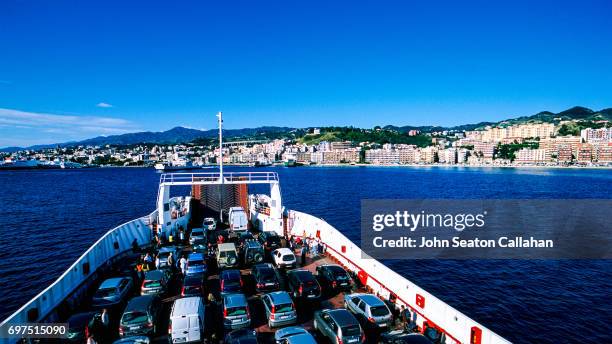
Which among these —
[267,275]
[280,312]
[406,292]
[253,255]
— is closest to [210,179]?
[253,255]

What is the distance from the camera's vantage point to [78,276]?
1557cm

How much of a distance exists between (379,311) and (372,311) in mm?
267

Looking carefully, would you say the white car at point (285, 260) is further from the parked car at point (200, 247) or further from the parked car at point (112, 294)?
the parked car at point (112, 294)

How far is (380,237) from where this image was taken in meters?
43.9

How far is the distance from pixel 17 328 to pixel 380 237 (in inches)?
1492

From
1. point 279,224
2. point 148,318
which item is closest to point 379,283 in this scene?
point 148,318

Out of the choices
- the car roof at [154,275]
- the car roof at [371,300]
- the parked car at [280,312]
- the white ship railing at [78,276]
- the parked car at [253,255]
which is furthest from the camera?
the parked car at [253,255]

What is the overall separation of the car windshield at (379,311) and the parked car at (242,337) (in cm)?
425

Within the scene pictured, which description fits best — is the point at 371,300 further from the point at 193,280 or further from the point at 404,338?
the point at 193,280

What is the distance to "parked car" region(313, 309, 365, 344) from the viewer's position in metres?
11.0

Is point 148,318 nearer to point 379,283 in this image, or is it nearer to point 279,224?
point 379,283

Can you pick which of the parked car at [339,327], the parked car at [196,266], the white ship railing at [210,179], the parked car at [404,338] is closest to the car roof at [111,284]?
the parked car at [196,266]

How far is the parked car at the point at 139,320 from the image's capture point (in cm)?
1148

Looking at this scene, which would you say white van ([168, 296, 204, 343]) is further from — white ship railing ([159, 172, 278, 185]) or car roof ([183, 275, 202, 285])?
white ship railing ([159, 172, 278, 185])
